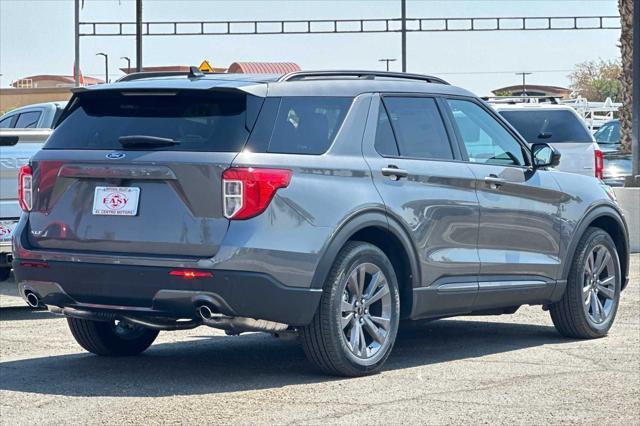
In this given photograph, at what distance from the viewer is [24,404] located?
7312mm

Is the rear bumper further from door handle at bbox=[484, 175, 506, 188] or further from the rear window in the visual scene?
door handle at bbox=[484, 175, 506, 188]

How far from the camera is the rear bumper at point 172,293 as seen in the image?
7510 mm

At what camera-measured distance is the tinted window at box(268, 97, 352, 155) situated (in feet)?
25.8

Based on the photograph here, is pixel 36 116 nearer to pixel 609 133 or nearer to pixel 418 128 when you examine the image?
pixel 418 128

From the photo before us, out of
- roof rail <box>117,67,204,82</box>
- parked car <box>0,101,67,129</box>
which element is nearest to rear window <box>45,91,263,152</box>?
roof rail <box>117,67,204,82</box>

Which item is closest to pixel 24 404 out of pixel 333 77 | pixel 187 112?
pixel 187 112

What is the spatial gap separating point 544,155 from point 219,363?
2.89 m

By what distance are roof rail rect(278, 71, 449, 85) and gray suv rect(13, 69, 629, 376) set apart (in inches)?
0.6

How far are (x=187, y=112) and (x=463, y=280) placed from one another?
2205 millimetres

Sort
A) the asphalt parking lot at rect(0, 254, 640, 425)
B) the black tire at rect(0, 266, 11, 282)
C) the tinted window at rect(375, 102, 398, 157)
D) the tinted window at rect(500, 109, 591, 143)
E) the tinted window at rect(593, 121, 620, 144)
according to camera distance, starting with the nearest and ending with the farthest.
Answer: the asphalt parking lot at rect(0, 254, 640, 425) → the tinted window at rect(375, 102, 398, 157) → the black tire at rect(0, 266, 11, 282) → the tinted window at rect(500, 109, 591, 143) → the tinted window at rect(593, 121, 620, 144)

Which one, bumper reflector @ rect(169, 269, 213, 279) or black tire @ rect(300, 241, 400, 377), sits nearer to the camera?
bumper reflector @ rect(169, 269, 213, 279)

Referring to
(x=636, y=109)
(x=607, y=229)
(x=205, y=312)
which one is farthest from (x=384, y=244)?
(x=636, y=109)

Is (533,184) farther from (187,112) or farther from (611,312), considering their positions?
(187,112)

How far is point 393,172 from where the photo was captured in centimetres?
838
